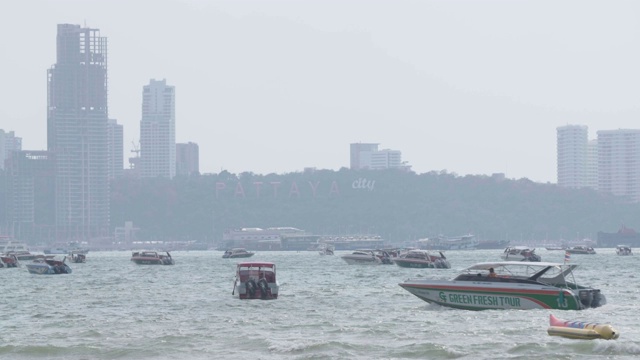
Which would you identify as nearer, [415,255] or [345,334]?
[345,334]

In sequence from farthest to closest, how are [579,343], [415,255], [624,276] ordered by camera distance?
[415,255] < [624,276] < [579,343]

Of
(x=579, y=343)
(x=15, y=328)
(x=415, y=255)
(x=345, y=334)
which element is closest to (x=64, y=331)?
(x=15, y=328)

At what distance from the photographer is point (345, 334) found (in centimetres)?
5506

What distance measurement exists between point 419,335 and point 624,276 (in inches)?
2534

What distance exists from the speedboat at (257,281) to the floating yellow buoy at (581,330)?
91.1 ft

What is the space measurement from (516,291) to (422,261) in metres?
80.7

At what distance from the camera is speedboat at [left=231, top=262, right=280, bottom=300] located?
76.3 meters

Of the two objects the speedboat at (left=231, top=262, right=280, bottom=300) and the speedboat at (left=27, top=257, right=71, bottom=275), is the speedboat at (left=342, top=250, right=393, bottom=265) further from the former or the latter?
the speedboat at (left=231, top=262, right=280, bottom=300)

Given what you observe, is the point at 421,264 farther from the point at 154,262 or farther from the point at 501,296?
the point at 501,296

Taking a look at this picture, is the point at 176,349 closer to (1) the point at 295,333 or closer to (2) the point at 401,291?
(1) the point at 295,333

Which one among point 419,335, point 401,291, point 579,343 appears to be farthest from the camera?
point 401,291

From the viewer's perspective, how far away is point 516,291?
203 ft

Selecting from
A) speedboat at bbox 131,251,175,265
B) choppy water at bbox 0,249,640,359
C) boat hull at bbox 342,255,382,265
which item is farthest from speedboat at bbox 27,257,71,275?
choppy water at bbox 0,249,640,359

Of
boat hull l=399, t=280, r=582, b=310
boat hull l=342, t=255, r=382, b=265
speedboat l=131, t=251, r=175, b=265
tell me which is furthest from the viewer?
speedboat l=131, t=251, r=175, b=265
